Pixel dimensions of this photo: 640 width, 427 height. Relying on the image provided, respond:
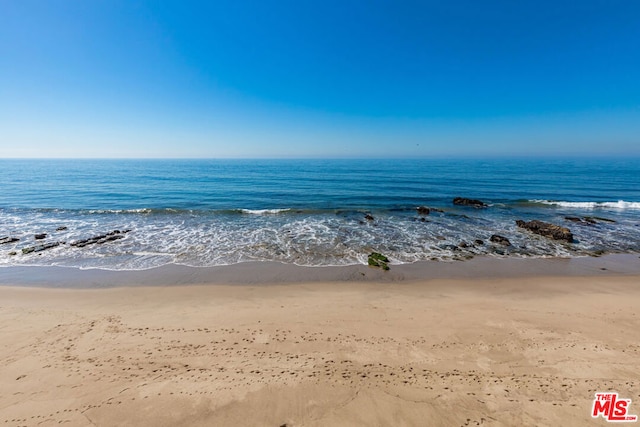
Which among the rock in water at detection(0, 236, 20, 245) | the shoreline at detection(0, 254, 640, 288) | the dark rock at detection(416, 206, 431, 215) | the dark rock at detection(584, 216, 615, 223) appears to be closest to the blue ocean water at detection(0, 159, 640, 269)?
the dark rock at detection(584, 216, 615, 223)

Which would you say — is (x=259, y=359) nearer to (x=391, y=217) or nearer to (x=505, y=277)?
(x=505, y=277)

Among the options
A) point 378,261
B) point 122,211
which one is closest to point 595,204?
point 378,261

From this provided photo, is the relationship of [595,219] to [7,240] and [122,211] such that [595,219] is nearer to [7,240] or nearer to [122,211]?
[122,211]

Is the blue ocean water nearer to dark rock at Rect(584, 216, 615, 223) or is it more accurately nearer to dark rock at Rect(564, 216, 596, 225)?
dark rock at Rect(584, 216, 615, 223)

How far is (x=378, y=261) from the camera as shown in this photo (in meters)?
14.5

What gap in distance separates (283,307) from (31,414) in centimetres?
661

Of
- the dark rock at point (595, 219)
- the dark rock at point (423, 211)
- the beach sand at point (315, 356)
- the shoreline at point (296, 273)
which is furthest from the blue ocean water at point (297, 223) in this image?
the beach sand at point (315, 356)

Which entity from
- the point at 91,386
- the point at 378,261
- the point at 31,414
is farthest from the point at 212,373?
the point at 378,261

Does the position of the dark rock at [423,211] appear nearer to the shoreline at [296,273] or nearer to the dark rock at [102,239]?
the shoreline at [296,273]

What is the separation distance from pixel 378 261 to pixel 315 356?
818 centimetres

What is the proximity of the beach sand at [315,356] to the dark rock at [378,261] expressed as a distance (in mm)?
2926

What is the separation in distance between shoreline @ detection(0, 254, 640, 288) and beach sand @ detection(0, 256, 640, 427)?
3.71 ft

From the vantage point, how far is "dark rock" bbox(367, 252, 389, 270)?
1413 cm

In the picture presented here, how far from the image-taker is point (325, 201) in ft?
109
